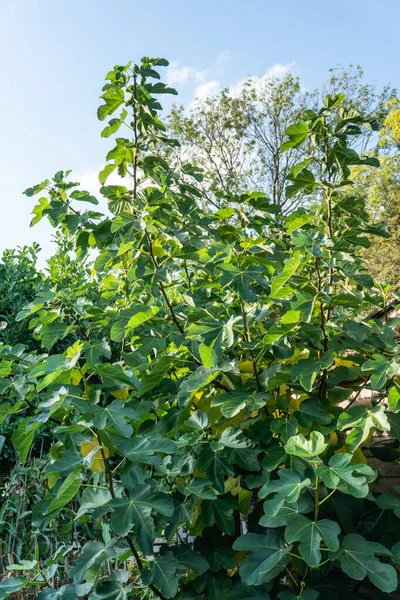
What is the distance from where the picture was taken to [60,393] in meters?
1.33

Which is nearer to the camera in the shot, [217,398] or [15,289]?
[217,398]

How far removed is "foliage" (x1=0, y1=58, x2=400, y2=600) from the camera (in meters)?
1.30

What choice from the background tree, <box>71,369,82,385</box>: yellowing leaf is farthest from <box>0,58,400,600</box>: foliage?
the background tree

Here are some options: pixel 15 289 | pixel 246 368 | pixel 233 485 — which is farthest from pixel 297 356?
pixel 15 289

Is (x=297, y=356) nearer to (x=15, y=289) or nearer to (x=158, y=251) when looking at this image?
(x=158, y=251)

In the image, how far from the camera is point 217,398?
151 cm

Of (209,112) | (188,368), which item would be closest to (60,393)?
(188,368)

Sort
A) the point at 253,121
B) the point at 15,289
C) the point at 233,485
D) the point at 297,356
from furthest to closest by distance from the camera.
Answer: the point at 253,121 → the point at 15,289 → the point at 297,356 → the point at 233,485

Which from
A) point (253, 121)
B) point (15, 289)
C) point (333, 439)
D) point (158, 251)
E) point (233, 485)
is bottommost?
Result: point (233, 485)

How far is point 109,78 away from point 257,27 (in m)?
6.38

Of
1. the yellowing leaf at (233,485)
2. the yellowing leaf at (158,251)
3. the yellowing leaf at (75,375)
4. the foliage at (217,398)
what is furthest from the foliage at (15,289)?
the yellowing leaf at (233,485)

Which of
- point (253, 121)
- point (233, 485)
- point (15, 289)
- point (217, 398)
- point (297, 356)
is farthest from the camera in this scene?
point (253, 121)

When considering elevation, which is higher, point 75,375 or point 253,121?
point 253,121

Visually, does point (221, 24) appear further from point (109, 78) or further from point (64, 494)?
point (64, 494)
